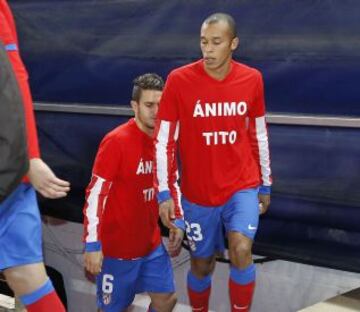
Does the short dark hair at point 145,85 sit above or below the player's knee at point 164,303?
above

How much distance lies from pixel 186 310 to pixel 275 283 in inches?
26.4

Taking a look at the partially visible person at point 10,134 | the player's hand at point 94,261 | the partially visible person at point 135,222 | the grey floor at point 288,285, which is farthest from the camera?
the grey floor at point 288,285

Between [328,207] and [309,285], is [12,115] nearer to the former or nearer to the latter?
[328,207]

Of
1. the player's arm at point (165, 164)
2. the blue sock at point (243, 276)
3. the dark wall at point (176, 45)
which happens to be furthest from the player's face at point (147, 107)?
the blue sock at point (243, 276)

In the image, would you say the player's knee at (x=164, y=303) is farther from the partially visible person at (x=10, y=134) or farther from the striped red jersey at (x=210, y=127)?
the partially visible person at (x=10, y=134)

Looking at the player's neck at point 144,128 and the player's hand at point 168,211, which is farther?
the player's neck at point 144,128

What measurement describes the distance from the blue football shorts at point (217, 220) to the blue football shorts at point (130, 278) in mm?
164

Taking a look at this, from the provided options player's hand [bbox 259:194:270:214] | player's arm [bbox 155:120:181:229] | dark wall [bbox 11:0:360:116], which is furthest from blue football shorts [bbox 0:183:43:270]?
dark wall [bbox 11:0:360:116]

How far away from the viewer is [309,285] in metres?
3.22

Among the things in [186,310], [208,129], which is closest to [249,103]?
[208,129]

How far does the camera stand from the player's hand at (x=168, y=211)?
2534mm

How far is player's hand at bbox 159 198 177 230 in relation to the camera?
8.31 ft

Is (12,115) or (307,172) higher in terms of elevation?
(12,115)

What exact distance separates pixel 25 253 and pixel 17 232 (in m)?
0.06
